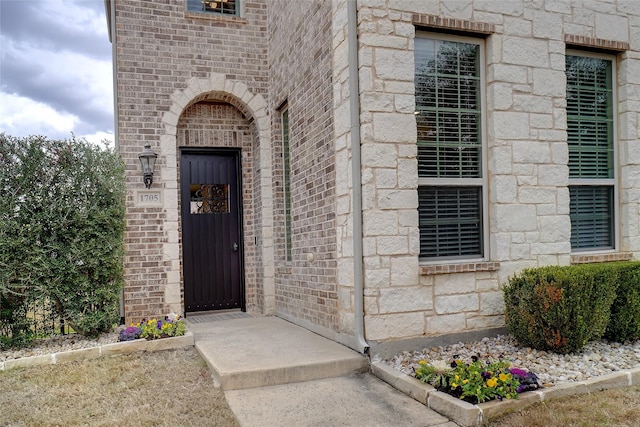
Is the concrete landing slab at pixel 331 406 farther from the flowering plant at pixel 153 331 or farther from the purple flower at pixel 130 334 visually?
the purple flower at pixel 130 334

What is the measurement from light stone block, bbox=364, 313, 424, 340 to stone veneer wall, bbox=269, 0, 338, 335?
2.21 ft

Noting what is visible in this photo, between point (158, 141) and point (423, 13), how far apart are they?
3.81 m

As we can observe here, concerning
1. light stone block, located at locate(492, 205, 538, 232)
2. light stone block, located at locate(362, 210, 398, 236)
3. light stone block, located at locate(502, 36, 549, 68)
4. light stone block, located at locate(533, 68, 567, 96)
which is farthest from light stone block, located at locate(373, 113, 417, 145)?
light stone block, located at locate(533, 68, 567, 96)

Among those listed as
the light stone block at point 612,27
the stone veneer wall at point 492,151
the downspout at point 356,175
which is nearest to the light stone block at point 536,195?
the stone veneer wall at point 492,151

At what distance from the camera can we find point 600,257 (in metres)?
5.44

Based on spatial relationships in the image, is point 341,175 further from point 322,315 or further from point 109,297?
point 109,297

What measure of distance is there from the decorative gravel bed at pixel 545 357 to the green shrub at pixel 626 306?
13 cm

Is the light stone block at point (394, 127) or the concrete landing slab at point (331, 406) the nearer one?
the concrete landing slab at point (331, 406)

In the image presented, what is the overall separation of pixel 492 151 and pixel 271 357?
2.85m

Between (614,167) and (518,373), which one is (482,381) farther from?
(614,167)

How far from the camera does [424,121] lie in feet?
16.3

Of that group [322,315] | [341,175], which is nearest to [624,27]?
[341,175]

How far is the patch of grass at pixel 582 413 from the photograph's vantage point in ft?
10.8

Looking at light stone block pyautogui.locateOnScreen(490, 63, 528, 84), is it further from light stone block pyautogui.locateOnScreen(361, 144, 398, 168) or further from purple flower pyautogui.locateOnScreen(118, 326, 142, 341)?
purple flower pyautogui.locateOnScreen(118, 326, 142, 341)
